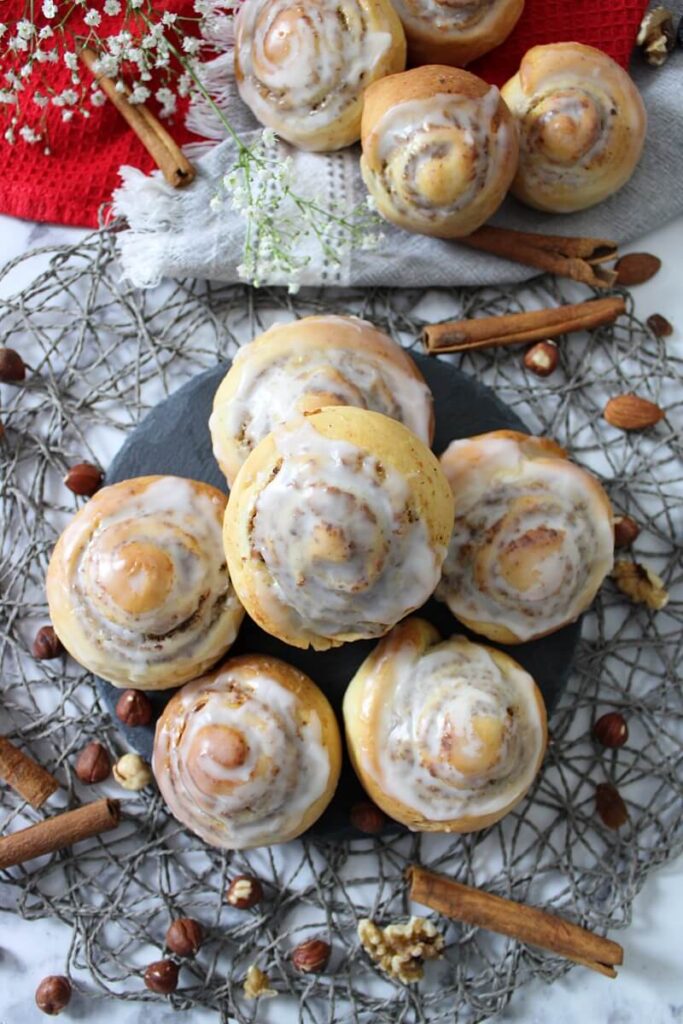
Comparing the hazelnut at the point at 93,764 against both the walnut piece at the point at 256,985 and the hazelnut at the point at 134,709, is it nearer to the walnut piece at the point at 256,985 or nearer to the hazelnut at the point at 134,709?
the hazelnut at the point at 134,709

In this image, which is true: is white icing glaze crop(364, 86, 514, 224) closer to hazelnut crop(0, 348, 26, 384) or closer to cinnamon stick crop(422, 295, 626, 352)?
cinnamon stick crop(422, 295, 626, 352)

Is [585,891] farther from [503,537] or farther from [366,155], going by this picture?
[366,155]

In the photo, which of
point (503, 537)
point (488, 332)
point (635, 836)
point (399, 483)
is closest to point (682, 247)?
point (488, 332)

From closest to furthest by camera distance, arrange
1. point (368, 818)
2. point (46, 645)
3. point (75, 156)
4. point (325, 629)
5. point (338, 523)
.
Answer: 1. point (338, 523)
2. point (325, 629)
3. point (368, 818)
4. point (46, 645)
5. point (75, 156)

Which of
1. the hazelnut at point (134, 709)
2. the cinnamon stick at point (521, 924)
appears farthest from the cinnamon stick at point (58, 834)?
the cinnamon stick at point (521, 924)

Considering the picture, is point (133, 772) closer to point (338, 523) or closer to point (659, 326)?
point (338, 523)

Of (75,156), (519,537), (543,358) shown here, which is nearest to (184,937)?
(519,537)
